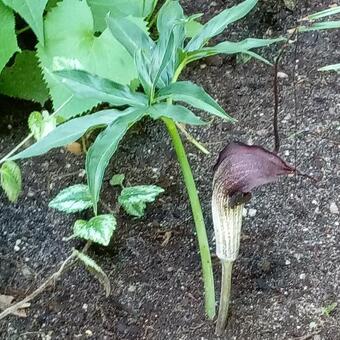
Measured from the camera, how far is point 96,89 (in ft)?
3.24

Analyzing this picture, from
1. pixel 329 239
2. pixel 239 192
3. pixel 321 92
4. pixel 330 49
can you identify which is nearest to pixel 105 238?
pixel 239 192

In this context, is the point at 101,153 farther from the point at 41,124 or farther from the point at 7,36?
the point at 7,36

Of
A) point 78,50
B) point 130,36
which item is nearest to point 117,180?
point 78,50

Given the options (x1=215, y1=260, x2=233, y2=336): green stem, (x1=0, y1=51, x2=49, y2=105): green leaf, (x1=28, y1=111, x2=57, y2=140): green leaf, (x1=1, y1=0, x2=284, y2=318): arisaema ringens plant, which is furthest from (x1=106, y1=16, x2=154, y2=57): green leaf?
(x1=0, y1=51, x2=49, y2=105): green leaf

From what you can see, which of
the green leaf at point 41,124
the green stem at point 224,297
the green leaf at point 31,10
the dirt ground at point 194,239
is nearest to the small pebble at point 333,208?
the dirt ground at point 194,239

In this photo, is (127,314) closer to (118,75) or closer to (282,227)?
(282,227)

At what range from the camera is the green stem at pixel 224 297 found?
3.71 ft

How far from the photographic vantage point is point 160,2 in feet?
5.44

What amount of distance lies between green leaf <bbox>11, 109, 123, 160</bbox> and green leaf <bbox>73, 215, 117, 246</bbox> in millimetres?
235

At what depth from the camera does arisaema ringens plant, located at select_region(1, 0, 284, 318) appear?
957 millimetres

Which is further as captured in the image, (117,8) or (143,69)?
(117,8)

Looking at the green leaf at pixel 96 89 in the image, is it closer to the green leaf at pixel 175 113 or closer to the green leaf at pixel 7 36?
the green leaf at pixel 175 113

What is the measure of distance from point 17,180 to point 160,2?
0.61 m

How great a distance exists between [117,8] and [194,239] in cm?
46
